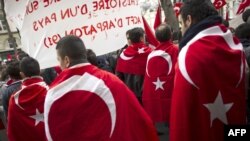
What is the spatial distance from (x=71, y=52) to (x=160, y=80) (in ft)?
9.25

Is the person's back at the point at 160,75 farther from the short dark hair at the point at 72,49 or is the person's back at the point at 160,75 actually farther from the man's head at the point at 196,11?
the short dark hair at the point at 72,49

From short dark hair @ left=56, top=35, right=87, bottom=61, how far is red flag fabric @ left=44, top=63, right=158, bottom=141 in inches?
3.1

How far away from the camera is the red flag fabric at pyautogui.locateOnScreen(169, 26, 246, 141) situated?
2672 mm

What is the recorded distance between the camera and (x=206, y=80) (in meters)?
Result: 2.68

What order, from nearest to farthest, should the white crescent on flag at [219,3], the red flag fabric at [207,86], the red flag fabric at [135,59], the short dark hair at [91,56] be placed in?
the red flag fabric at [207,86], the short dark hair at [91,56], the red flag fabric at [135,59], the white crescent on flag at [219,3]

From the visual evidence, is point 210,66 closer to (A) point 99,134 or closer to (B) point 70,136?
(A) point 99,134

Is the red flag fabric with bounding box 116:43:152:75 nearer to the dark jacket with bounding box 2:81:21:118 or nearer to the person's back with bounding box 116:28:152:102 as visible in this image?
the person's back with bounding box 116:28:152:102

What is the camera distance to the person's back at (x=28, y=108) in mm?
3826

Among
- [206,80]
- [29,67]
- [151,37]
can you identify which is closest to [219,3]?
[151,37]

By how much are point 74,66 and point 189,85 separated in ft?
2.93

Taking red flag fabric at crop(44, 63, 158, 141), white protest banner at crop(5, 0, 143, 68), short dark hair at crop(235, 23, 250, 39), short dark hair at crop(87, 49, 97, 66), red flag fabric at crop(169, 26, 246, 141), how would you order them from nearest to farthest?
1. red flag fabric at crop(169, 26, 246, 141)
2. red flag fabric at crop(44, 63, 158, 141)
3. white protest banner at crop(5, 0, 143, 68)
4. short dark hair at crop(235, 23, 250, 39)
5. short dark hair at crop(87, 49, 97, 66)

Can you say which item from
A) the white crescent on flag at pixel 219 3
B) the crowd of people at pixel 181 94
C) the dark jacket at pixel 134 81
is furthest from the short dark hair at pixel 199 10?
the white crescent on flag at pixel 219 3

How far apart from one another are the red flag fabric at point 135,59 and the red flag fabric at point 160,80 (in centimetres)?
17

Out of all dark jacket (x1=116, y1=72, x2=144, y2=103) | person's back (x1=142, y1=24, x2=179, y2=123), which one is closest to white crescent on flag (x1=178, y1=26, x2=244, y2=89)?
person's back (x1=142, y1=24, x2=179, y2=123)
